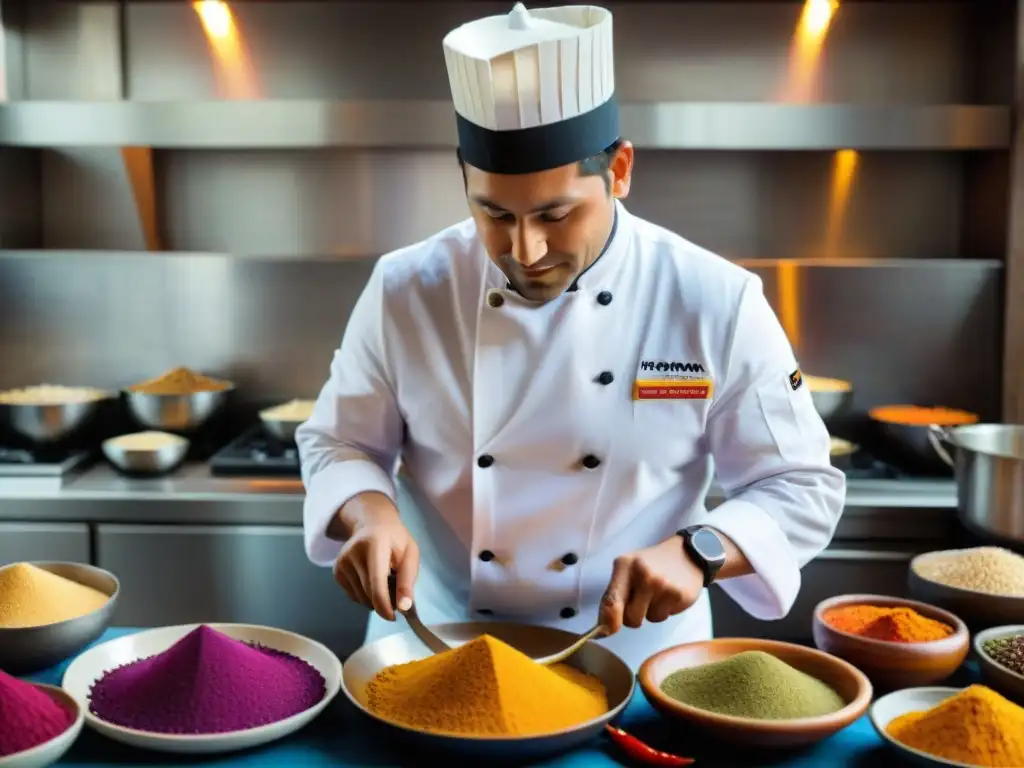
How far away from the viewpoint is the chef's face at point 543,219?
5.08 ft

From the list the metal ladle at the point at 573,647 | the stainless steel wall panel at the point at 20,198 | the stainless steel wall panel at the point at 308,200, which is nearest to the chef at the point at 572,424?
the metal ladle at the point at 573,647

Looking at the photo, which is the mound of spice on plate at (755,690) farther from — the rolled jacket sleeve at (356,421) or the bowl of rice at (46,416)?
the bowl of rice at (46,416)

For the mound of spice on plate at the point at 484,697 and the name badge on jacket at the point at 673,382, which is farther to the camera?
the name badge on jacket at the point at 673,382

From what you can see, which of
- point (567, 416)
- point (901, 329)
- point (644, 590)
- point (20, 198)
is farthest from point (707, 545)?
point (20, 198)

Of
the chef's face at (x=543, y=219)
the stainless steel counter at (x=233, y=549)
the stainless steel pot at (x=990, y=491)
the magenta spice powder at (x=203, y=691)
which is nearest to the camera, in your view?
the magenta spice powder at (x=203, y=691)

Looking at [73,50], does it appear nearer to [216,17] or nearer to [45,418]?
[216,17]

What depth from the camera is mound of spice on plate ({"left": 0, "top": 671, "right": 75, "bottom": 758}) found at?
125 centimetres

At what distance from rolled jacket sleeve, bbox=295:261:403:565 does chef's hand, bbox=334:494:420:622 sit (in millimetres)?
225

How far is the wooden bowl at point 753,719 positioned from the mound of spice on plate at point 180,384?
2.13 m

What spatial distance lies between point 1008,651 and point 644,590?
0.50 meters

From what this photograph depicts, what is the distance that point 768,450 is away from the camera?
1.81 metres

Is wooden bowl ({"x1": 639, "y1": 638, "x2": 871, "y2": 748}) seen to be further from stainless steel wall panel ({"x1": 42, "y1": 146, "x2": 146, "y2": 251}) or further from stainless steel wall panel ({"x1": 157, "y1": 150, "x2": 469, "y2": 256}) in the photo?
stainless steel wall panel ({"x1": 42, "y1": 146, "x2": 146, "y2": 251})

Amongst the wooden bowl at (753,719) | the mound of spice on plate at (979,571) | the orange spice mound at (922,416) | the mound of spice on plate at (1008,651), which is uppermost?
the orange spice mound at (922,416)

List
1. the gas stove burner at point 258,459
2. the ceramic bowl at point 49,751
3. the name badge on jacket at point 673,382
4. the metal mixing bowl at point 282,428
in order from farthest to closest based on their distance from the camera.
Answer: the metal mixing bowl at point 282,428 < the gas stove burner at point 258,459 < the name badge on jacket at point 673,382 < the ceramic bowl at point 49,751
